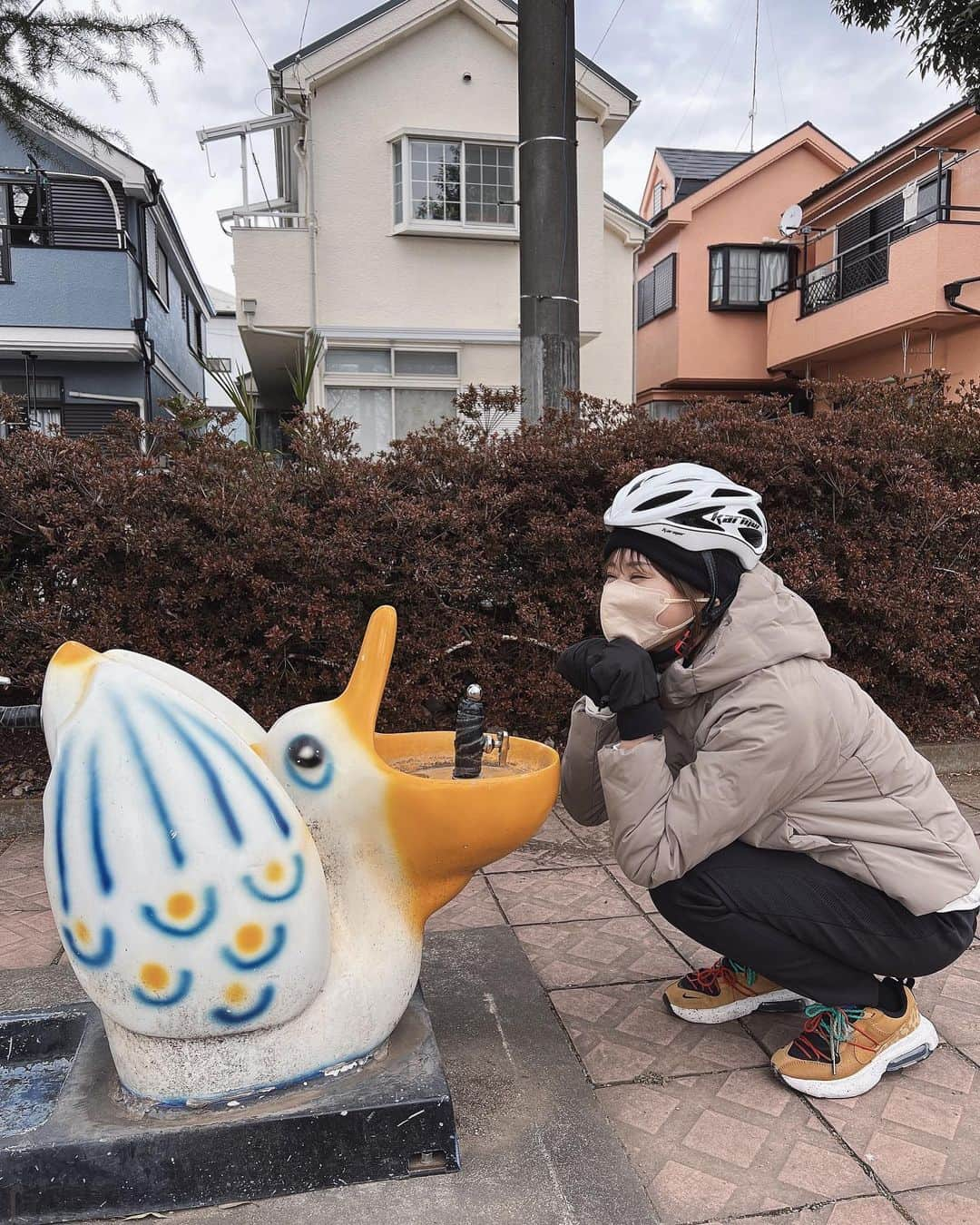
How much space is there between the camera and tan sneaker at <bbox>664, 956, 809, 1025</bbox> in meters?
2.73

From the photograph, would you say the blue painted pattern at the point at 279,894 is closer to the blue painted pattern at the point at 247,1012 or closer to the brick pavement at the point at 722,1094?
the blue painted pattern at the point at 247,1012

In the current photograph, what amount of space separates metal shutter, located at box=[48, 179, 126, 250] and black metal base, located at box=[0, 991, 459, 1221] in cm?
1480

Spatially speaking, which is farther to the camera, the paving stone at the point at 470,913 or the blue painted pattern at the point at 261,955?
the paving stone at the point at 470,913

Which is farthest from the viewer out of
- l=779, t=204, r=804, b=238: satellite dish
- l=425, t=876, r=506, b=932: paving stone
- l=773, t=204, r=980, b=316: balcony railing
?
l=779, t=204, r=804, b=238: satellite dish

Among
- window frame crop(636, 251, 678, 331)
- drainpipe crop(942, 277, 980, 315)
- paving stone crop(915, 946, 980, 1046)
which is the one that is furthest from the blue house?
paving stone crop(915, 946, 980, 1046)

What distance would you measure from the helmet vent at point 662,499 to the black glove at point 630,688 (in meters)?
0.34

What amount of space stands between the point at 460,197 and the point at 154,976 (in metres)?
12.9

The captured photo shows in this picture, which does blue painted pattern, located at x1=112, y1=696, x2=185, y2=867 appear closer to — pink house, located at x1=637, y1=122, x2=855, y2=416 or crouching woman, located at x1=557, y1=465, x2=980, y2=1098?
crouching woman, located at x1=557, y1=465, x2=980, y2=1098

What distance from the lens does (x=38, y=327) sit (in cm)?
1444

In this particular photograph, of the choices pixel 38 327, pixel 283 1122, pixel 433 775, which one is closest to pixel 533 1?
pixel 433 775

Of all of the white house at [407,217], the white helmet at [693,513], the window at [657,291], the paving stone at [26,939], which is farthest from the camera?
the window at [657,291]

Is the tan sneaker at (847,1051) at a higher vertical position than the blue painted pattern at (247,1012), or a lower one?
lower

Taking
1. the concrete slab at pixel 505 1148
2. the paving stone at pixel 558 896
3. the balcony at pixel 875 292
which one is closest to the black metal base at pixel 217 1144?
the concrete slab at pixel 505 1148

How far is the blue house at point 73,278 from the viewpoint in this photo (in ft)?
47.2
